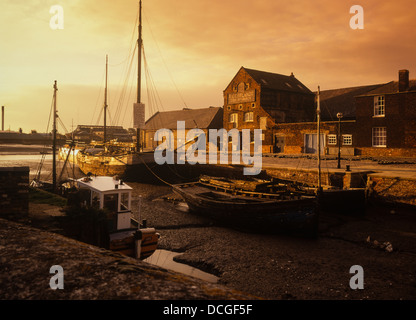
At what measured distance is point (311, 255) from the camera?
10953 mm

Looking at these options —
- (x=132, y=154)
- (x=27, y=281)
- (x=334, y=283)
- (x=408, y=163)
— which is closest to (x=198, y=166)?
(x=132, y=154)

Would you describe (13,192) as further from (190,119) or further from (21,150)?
(21,150)

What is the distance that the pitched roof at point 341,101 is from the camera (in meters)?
39.3

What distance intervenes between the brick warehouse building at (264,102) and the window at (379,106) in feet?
38.0

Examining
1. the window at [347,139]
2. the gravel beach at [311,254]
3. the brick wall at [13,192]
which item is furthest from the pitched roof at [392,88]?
the brick wall at [13,192]

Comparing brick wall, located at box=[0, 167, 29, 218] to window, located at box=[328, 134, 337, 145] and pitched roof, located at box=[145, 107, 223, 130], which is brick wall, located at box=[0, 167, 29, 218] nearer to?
window, located at box=[328, 134, 337, 145]

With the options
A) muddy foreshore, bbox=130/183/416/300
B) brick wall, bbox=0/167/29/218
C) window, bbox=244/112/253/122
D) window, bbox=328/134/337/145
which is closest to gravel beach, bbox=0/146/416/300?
muddy foreshore, bbox=130/183/416/300

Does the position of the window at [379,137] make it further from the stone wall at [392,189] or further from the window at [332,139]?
the stone wall at [392,189]

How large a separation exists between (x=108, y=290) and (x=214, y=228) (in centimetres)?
1199

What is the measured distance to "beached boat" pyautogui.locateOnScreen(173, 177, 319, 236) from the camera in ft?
42.6

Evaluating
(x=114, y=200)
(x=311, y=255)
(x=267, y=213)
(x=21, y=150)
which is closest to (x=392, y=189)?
(x=267, y=213)

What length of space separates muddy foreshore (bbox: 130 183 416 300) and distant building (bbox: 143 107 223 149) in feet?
98.6
